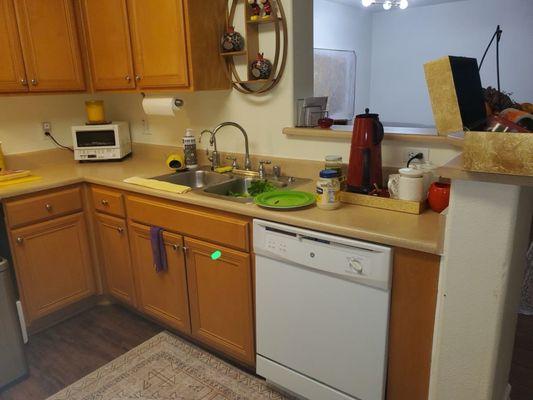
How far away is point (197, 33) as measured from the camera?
218 cm

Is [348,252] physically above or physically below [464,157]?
below

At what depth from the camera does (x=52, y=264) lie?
239 centimetres

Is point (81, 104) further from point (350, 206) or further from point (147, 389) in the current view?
point (350, 206)

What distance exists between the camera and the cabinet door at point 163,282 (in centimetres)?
213

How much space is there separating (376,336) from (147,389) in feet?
3.86

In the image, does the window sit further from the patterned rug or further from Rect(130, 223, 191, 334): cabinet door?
the patterned rug

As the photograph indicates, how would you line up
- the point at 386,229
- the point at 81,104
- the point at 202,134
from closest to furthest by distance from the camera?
1. the point at 386,229
2. the point at 202,134
3. the point at 81,104

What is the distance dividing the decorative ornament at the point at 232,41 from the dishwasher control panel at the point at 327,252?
1.08 metres

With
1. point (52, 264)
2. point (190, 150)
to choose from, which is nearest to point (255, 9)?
point (190, 150)

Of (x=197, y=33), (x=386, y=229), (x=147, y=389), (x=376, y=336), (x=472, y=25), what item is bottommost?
(x=147, y=389)

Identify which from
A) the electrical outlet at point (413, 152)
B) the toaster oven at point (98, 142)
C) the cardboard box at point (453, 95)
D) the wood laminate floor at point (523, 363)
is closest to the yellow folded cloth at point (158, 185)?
the toaster oven at point (98, 142)

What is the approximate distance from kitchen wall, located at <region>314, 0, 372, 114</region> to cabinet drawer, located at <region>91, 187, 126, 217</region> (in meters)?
2.81

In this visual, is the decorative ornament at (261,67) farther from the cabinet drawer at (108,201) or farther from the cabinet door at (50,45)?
the cabinet door at (50,45)

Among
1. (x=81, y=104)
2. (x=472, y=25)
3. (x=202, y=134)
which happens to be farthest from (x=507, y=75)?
(x=81, y=104)
